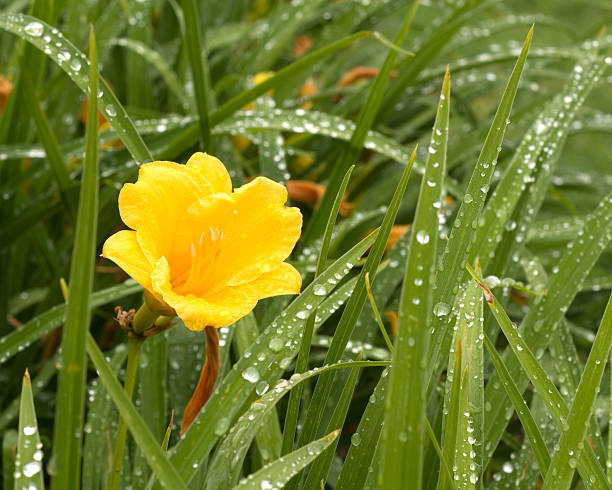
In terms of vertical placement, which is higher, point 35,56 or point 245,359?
point 35,56

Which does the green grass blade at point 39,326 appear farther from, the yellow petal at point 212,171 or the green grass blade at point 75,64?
the yellow petal at point 212,171

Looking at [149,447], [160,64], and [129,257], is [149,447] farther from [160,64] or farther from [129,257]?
[160,64]

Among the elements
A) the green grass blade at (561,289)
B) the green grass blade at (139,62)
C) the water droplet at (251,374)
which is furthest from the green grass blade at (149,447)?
the green grass blade at (139,62)

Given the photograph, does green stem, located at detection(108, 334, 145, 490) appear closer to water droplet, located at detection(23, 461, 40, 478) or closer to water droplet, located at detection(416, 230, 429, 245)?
water droplet, located at detection(23, 461, 40, 478)

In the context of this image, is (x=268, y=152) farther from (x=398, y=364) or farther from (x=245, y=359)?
(x=398, y=364)

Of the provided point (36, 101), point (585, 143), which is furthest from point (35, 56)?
point (585, 143)

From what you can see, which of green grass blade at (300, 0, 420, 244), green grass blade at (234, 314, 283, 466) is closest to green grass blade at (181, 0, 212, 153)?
green grass blade at (300, 0, 420, 244)
